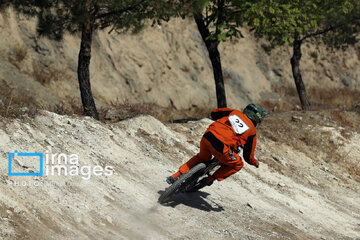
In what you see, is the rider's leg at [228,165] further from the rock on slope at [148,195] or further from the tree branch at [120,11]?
the tree branch at [120,11]

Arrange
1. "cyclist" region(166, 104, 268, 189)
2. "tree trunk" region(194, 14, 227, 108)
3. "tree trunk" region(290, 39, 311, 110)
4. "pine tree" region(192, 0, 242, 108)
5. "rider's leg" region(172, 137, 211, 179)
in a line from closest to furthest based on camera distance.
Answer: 1. "cyclist" region(166, 104, 268, 189)
2. "rider's leg" region(172, 137, 211, 179)
3. "pine tree" region(192, 0, 242, 108)
4. "tree trunk" region(194, 14, 227, 108)
5. "tree trunk" region(290, 39, 311, 110)

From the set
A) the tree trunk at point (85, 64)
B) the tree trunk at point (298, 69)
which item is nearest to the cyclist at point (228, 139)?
the tree trunk at point (85, 64)

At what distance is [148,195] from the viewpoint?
8.92 m

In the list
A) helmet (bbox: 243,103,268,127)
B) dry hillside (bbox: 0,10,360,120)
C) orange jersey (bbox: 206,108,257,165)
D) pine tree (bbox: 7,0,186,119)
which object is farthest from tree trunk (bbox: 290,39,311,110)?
orange jersey (bbox: 206,108,257,165)

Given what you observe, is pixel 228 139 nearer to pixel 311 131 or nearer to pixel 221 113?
pixel 221 113

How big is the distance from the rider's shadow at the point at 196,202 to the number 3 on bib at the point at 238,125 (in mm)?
1713

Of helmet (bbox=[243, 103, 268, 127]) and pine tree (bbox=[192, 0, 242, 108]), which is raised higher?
pine tree (bbox=[192, 0, 242, 108])

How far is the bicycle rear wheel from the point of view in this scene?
26.9 feet

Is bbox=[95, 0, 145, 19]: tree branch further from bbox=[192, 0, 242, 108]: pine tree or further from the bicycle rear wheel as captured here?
→ the bicycle rear wheel

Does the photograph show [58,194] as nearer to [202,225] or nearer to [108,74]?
[202,225]

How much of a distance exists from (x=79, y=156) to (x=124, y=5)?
4585 mm

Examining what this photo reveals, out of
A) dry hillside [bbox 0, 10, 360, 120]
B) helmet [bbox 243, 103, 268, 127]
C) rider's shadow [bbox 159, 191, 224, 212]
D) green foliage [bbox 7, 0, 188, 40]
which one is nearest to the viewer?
helmet [bbox 243, 103, 268, 127]

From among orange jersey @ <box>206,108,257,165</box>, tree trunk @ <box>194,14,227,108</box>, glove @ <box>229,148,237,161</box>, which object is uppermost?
tree trunk @ <box>194,14,227,108</box>

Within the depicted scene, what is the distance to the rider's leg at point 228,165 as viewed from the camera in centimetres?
821
